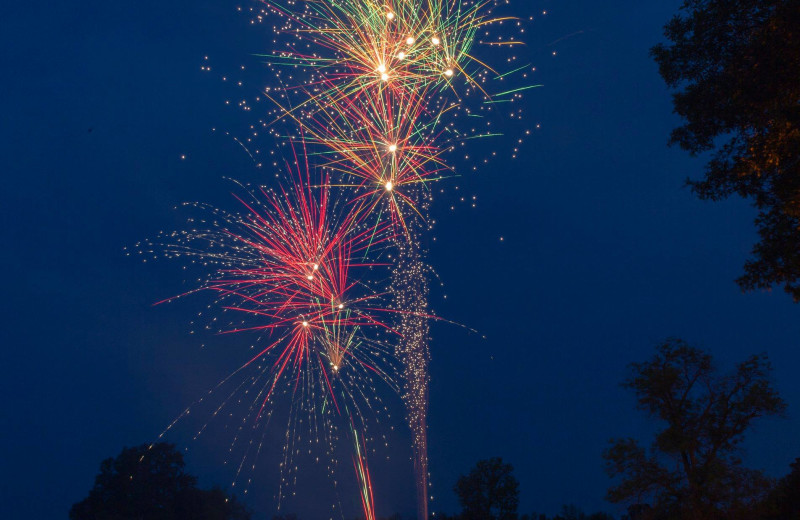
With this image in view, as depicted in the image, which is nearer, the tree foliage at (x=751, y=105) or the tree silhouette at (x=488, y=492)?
the tree foliage at (x=751, y=105)

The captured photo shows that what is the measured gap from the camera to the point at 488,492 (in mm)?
28781

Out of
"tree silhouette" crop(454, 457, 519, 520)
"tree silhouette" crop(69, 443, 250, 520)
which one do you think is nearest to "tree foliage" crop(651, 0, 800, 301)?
"tree silhouette" crop(454, 457, 519, 520)

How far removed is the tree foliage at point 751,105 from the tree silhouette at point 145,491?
35498 mm

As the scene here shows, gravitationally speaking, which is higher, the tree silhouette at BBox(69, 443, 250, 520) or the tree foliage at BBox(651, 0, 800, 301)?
the tree silhouette at BBox(69, 443, 250, 520)

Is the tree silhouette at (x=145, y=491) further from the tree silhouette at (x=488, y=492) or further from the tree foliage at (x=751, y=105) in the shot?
the tree foliage at (x=751, y=105)

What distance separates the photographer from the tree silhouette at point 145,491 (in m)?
33.5

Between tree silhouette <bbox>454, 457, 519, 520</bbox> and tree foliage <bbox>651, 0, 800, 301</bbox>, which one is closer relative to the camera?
tree foliage <bbox>651, 0, 800, 301</bbox>

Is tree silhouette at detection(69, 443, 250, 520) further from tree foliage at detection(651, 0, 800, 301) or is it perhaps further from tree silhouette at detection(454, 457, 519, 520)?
tree foliage at detection(651, 0, 800, 301)

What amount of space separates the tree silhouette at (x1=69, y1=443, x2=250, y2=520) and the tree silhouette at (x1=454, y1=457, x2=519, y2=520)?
17800mm

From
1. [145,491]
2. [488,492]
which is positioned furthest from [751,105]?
[145,491]

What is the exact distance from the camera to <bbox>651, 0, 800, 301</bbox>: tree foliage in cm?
743

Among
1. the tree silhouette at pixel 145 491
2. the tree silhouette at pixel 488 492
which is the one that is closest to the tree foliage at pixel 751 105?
the tree silhouette at pixel 488 492

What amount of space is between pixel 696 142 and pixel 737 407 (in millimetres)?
9579

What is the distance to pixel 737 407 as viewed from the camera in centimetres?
1521
